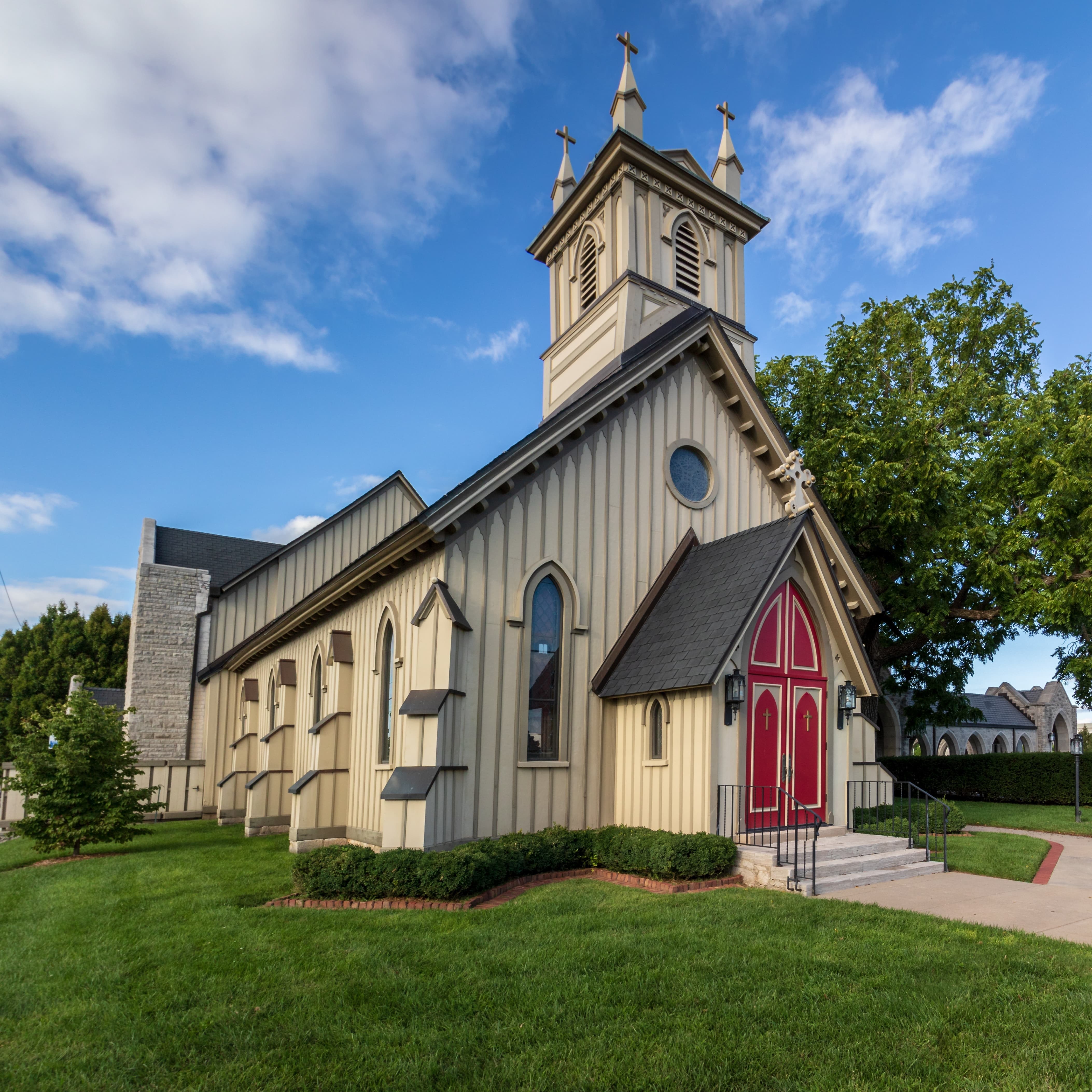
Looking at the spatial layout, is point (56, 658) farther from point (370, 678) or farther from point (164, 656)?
point (370, 678)

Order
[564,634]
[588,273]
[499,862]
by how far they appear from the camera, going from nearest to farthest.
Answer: [499,862] → [564,634] → [588,273]

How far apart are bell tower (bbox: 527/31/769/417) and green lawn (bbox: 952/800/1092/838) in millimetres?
12416

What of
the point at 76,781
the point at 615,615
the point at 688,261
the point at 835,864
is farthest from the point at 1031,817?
the point at 76,781

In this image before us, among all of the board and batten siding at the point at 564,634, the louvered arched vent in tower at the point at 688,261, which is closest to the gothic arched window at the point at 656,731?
the board and batten siding at the point at 564,634

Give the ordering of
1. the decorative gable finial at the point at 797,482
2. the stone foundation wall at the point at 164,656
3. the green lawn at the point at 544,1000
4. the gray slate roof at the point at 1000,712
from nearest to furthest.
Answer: the green lawn at the point at 544,1000, the decorative gable finial at the point at 797,482, the stone foundation wall at the point at 164,656, the gray slate roof at the point at 1000,712

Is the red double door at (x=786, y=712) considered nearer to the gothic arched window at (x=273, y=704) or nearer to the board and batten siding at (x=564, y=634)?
the board and batten siding at (x=564, y=634)

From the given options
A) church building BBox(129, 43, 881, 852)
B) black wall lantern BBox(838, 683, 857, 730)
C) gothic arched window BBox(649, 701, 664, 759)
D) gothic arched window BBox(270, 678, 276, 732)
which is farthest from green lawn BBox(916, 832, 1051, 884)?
gothic arched window BBox(270, 678, 276, 732)

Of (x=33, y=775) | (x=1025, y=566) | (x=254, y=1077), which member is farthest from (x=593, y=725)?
(x=1025, y=566)

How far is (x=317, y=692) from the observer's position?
18.5 metres

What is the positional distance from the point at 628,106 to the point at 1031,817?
2035 centimetres

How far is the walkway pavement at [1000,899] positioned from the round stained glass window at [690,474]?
25.5 feet

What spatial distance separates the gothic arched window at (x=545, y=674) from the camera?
13.4 metres

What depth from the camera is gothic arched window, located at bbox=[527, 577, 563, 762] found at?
1341 cm

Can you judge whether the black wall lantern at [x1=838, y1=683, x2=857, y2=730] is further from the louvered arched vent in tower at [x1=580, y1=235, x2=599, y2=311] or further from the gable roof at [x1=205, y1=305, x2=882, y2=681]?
the louvered arched vent in tower at [x1=580, y1=235, x2=599, y2=311]
